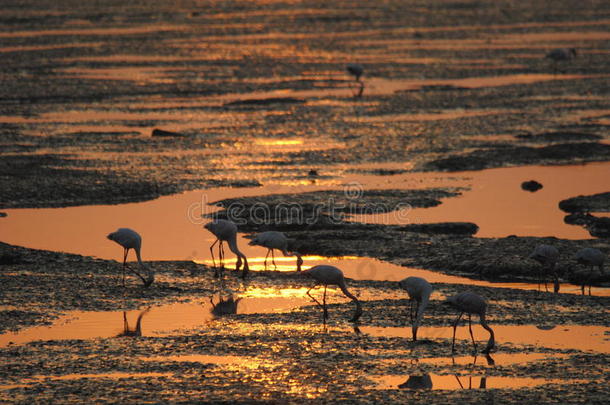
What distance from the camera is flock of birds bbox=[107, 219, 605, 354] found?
14.0 m

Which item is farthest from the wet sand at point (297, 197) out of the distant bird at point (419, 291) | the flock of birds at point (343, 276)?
the distant bird at point (419, 291)

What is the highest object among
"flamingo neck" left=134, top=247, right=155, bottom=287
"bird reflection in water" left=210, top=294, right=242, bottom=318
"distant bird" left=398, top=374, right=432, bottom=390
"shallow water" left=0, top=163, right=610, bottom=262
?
"shallow water" left=0, top=163, right=610, bottom=262

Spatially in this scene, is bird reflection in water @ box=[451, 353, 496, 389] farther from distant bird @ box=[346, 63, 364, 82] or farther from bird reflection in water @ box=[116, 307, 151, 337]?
distant bird @ box=[346, 63, 364, 82]

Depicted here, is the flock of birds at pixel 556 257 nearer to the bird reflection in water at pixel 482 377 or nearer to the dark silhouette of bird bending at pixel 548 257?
the dark silhouette of bird bending at pixel 548 257

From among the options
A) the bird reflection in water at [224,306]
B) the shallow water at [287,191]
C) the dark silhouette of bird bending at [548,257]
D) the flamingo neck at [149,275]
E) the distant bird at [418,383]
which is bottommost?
the distant bird at [418,383]

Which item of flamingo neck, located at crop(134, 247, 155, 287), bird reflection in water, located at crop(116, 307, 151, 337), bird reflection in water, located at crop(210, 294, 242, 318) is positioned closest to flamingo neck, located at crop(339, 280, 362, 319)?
bird reflection in water, located at crop(210, 294, 242, 318)

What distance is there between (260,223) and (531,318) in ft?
24.2

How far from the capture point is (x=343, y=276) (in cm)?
1681

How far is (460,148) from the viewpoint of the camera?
29.0 meters

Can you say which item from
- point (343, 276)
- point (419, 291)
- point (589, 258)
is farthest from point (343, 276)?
point (589, 258)

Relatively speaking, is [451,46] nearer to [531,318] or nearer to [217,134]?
[217,134]

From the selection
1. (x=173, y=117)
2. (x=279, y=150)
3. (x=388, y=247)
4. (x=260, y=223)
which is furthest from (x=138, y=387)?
(x=173, y=117)

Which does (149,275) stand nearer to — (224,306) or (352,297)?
(224,306)

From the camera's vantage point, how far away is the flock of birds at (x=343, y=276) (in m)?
14.0
